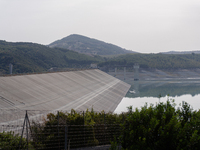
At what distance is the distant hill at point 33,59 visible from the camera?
75125mm

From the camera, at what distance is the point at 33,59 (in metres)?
102

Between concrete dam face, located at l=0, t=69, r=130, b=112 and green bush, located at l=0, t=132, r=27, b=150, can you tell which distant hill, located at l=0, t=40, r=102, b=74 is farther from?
green bush, located at l=0, t=132, r=27, b=150

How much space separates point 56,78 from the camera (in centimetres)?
4131

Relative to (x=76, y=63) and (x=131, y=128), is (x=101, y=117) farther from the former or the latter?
(x=76, y=63)

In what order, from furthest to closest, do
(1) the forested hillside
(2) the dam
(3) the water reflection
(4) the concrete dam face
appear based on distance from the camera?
(1) the forested hillside → (3) the water reflection → (4) the concrete dam face → (2) the dam

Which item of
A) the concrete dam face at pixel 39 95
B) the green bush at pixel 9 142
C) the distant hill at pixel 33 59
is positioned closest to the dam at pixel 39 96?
the concrete dam face at pixel 39 95

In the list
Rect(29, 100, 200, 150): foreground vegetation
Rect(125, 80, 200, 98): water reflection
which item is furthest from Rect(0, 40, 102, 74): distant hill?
Rect(29, 100, 200, 150): foreground vegetation

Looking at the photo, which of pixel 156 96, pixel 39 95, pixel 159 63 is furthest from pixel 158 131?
pixel 159 63

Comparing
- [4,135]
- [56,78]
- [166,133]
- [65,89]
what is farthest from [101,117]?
[56,78]

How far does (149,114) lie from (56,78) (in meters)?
34.4

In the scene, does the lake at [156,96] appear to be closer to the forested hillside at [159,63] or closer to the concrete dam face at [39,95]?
the concrete dam face at [39,95]

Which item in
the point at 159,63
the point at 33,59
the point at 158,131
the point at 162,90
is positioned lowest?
the point at 162,90

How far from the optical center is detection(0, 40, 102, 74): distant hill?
246 ft

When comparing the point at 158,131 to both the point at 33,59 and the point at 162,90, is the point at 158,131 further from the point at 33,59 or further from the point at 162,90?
the point at 33,59
